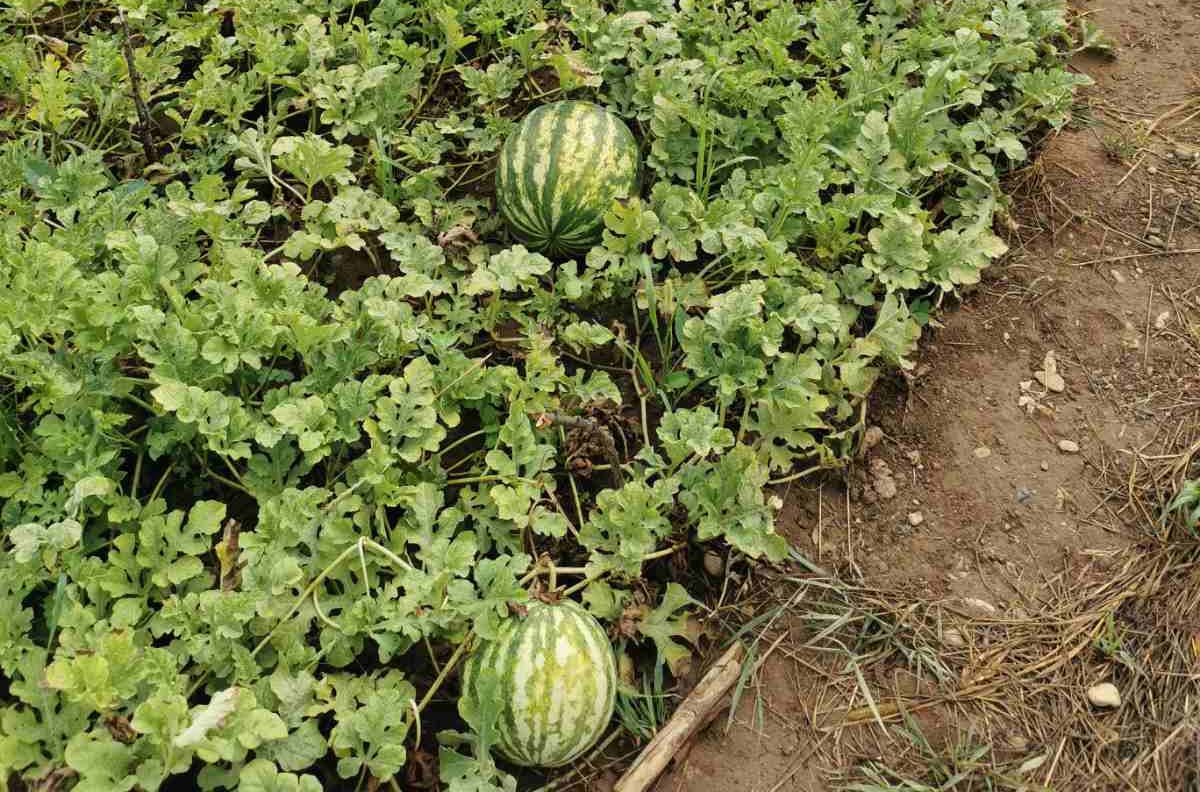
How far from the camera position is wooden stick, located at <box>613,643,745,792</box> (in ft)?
8.33

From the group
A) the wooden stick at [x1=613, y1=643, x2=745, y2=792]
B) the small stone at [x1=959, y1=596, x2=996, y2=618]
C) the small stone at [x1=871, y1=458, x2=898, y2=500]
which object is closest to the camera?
the wooden stick at [x1=613, y1=643, x2=745, y2=792]

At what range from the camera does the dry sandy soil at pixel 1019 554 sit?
104 inches

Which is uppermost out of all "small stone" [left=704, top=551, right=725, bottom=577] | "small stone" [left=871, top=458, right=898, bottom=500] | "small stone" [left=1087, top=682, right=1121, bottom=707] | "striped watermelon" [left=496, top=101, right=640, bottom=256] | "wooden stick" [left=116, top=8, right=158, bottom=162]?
"wooden stick" [left=116, top=8, right=158, bottom=162]

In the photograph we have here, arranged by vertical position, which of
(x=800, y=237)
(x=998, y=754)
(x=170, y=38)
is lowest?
(x=998, y=754)

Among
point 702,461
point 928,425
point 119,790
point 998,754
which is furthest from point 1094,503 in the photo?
point 119,790

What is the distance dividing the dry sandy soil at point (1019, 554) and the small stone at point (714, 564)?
0.24 feet

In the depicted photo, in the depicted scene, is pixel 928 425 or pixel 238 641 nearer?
pixel 238 641

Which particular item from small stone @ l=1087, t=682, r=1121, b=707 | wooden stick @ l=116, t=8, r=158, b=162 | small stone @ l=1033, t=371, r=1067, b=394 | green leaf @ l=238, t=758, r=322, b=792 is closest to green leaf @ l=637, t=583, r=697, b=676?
green leaf @ l=238, t=758, r=322, b=792

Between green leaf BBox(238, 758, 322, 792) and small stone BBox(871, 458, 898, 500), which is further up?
green leaf BBox(238, 758, 322, 792)

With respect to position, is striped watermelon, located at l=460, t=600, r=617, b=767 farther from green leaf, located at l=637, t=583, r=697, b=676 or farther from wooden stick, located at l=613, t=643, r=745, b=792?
green leaf, located at l=637, t=583, r=697, b=676

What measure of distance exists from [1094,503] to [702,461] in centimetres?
121

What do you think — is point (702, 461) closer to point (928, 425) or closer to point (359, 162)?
point (928, 425)

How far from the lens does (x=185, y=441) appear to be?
Answer: 279 centimetres

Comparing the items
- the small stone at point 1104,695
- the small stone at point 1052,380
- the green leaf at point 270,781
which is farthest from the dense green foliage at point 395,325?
the small stone at point 1104,695
